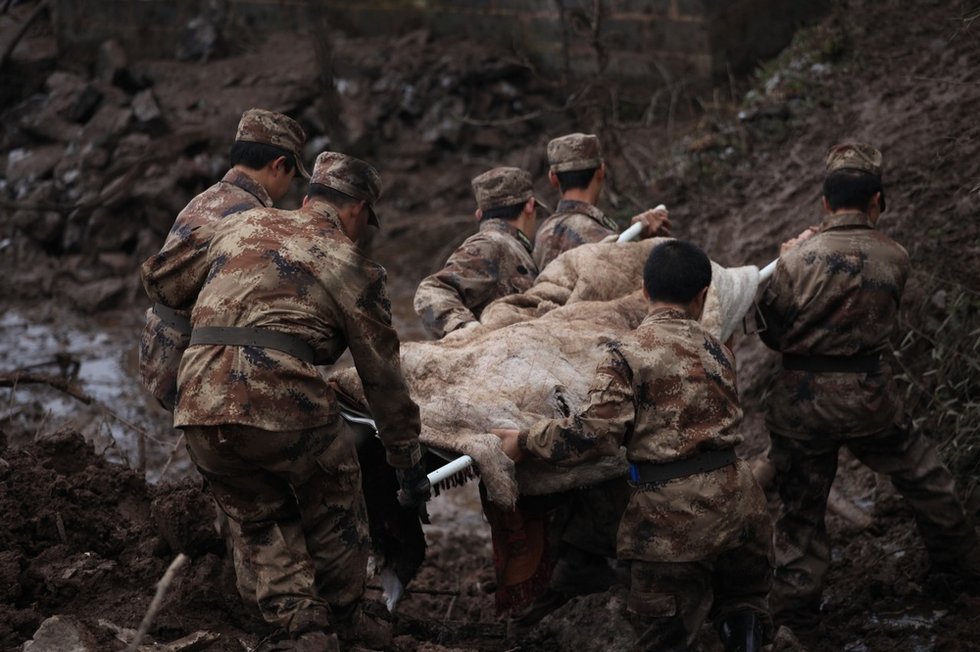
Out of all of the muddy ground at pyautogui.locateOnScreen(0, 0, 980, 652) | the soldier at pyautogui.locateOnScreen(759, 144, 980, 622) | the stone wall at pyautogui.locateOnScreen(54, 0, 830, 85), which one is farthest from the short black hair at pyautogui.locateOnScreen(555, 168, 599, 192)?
the stone wall at pyautogui.locateOnScreen(54, 0, 830, 85)

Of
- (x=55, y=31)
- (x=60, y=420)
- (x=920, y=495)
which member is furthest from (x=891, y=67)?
(x=55, y=31)

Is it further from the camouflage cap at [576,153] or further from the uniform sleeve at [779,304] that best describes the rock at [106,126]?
the uniform sleeve at [779,304]

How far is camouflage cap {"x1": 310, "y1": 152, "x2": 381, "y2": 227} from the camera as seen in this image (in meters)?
4.12

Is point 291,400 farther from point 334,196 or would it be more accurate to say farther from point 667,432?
point 667,432

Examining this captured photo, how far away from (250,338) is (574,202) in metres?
2.72

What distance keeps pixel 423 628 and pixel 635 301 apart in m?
1.70

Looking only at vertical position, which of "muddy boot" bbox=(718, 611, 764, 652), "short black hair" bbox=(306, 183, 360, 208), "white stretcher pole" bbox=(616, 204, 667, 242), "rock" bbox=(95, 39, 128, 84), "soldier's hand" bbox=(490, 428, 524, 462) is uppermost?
"short black hair" bbox=(306, 183, 360, 208)

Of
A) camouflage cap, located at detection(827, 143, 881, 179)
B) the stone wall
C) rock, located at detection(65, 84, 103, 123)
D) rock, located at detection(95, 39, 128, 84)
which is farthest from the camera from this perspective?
rock, located at detection(95, 39, 128, 84)

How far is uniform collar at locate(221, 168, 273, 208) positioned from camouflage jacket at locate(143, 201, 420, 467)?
74 centimetres

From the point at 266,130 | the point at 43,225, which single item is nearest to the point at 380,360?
the point at 266,130

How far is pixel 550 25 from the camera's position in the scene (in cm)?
1219

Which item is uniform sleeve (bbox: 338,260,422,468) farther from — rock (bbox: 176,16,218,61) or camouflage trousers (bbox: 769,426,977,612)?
rock (bbox: 176,16,218,61)

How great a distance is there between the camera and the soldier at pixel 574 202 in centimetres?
583

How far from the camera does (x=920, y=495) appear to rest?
504 cm
